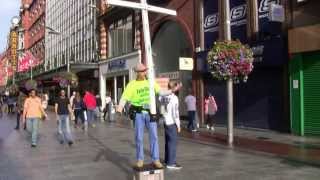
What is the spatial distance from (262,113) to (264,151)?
7.46m

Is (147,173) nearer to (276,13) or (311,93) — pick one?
(311,93)

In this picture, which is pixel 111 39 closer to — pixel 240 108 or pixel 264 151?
pixel 240 108

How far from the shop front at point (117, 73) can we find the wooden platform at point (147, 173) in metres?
27.7

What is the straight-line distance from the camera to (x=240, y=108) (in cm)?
2411

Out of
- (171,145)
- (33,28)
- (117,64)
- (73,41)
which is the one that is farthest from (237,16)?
(33,28)

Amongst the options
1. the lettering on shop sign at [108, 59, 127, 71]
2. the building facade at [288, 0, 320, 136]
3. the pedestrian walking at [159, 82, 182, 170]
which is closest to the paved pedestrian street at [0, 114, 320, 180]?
the pedestrian walking at [159, 82, 182, 170]

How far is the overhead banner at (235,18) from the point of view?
74.4ft

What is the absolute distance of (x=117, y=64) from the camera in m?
41.4

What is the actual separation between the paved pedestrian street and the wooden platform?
1.52m

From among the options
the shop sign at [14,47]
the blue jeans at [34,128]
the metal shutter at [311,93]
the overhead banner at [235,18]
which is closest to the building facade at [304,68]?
the metal shutter at [311,93]

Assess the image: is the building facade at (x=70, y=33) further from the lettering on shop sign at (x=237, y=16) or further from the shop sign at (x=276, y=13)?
the shop sign at (x=276, y=13)

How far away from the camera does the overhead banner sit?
22.7 m

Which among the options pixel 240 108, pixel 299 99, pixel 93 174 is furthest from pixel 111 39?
pixel 93 174

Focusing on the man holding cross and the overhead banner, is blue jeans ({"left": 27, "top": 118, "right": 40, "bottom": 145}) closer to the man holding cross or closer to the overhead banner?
the man holding cross
